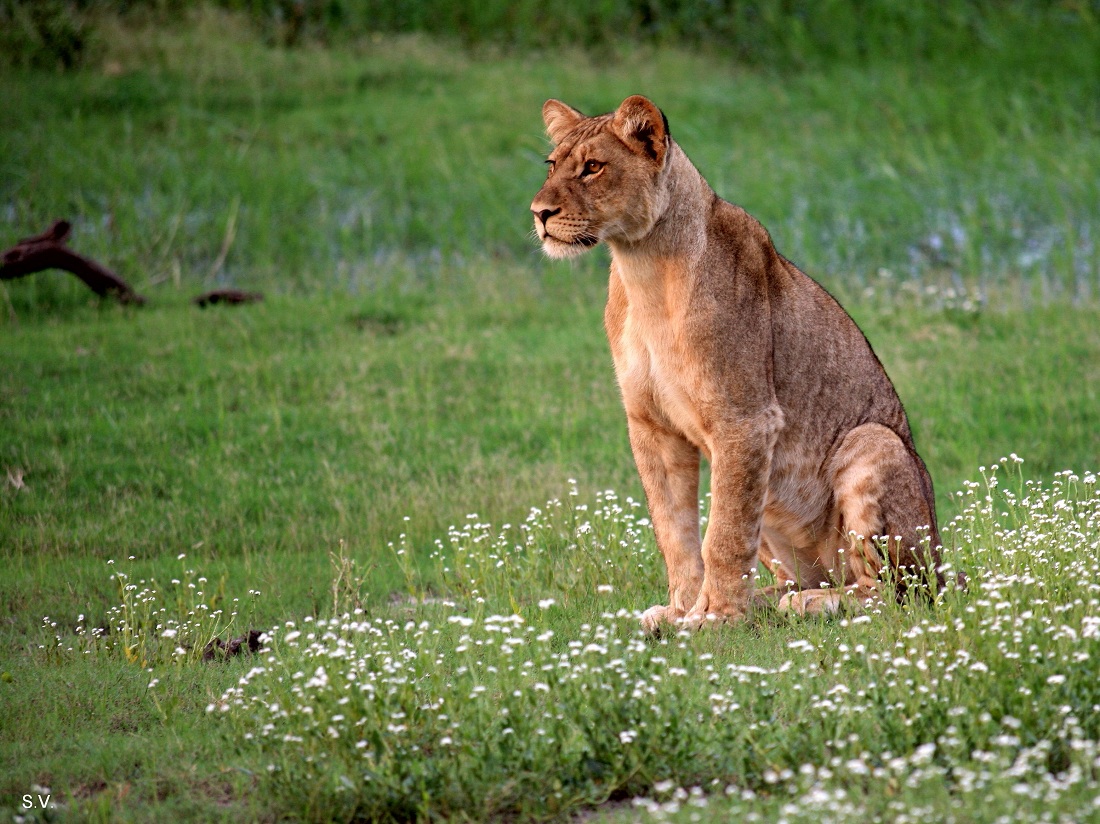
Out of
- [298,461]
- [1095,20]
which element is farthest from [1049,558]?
[1095,20]

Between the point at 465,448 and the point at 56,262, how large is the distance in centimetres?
428

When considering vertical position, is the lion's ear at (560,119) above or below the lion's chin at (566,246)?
above

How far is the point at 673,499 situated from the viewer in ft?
22.4

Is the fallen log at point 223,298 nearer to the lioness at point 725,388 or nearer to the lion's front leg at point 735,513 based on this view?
the lioness at point 725,388

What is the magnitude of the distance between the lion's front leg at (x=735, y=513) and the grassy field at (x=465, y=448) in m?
0.16

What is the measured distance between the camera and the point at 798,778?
192 inches

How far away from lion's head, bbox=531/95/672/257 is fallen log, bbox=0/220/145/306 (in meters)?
7.02

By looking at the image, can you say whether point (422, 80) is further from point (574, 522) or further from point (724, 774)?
point (724, 774)

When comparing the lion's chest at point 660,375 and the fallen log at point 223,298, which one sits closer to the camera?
the lion's chest at point 660,375

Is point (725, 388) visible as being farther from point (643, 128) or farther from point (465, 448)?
point (465, 448)

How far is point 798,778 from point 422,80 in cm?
1642

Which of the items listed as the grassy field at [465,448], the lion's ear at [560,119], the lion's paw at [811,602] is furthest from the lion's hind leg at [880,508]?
the lion's ear at [560,119]

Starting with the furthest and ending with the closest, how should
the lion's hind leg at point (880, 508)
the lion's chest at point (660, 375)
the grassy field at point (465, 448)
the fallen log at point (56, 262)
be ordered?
the fallen log at point (56, 262)
the lion's hind leg at point (880, 508)
the lion's chest at point (660, 375)
the grassy field at point (465, 448)

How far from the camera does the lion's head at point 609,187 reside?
6.39m
